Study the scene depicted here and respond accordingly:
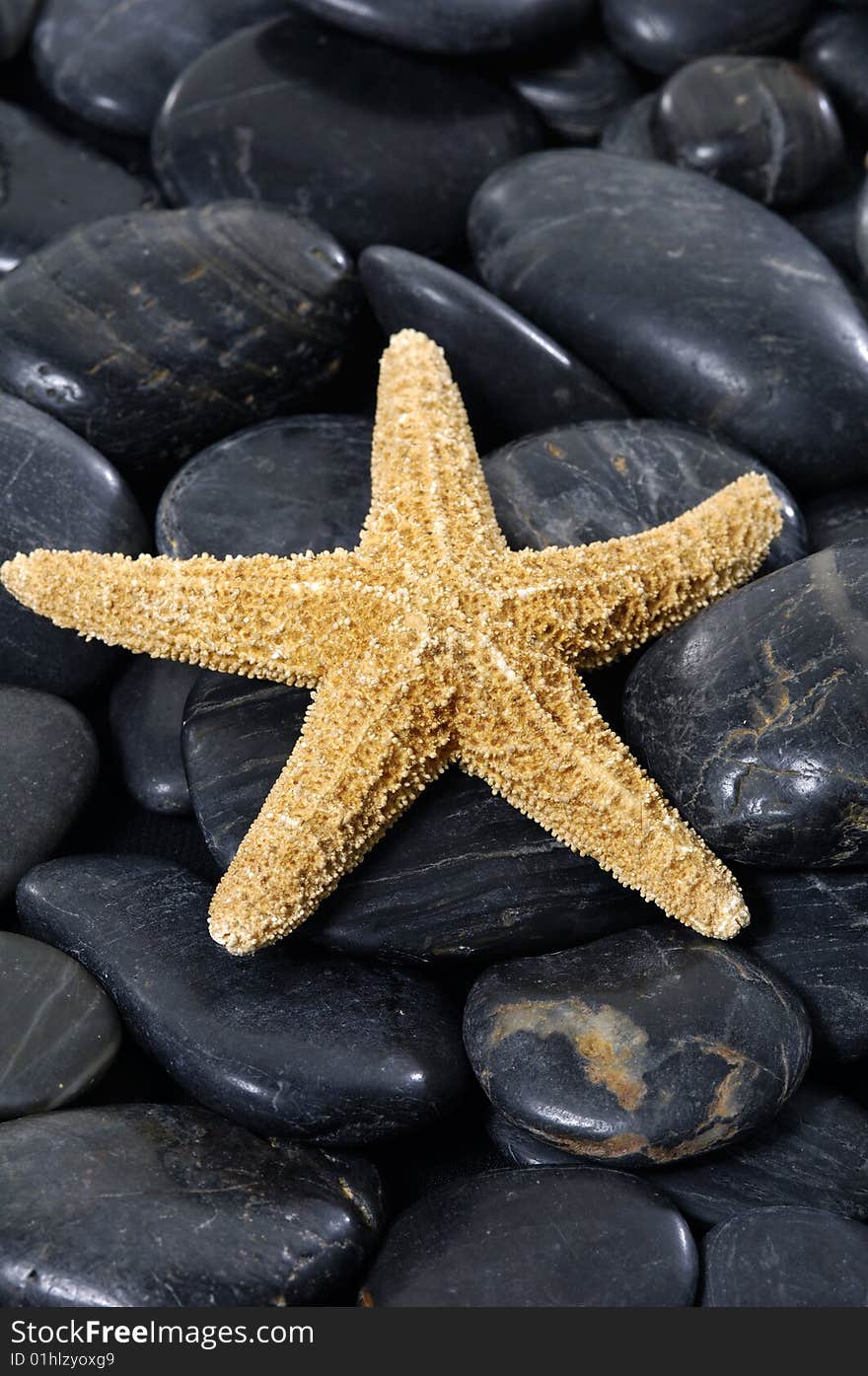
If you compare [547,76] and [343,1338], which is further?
[547,76]

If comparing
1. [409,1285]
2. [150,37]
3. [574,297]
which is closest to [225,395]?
[574,297]

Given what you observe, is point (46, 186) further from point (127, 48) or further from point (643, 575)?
point (643, 575)

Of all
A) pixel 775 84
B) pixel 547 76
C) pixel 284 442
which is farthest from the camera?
pixel 547 76

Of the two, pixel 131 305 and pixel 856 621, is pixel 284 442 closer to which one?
pixel 131 305

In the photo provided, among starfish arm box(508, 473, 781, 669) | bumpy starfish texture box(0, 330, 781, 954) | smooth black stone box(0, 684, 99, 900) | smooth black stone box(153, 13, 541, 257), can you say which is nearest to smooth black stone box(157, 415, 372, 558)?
bumpy starfish texture box(0, 330, 781, 954)

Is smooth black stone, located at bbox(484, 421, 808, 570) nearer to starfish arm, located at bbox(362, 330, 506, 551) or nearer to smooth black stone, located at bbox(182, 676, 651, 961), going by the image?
starfish arm, located at bbox(362, 330, 506, 551)
